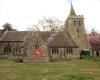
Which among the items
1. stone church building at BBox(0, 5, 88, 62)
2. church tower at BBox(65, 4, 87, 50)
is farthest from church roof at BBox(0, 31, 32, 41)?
church tower at BBox(65, 4, 87, 50)

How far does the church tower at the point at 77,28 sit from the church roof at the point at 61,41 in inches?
790

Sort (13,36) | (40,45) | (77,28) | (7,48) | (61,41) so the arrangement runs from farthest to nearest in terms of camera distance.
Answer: (77,28), (13,36), (7,48), (61,41), (40,45)

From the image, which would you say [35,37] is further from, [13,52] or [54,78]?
[54,78]

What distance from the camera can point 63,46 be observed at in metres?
56.9

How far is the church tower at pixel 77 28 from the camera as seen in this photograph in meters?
79.3

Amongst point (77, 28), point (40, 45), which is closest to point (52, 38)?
point (40, 45)

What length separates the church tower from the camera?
79.3 meters

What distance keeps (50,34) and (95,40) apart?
23.5m

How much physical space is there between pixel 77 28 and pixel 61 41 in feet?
89.7

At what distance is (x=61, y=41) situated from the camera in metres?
57.8

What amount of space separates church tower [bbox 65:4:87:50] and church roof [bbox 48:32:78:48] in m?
20.1

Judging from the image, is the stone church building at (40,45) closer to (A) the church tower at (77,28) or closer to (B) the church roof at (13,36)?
(B) the church roof at (13,36)

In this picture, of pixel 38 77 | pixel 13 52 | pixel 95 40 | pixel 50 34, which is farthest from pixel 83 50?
pixel 38 77

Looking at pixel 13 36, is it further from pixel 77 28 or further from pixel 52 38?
pixel 77 28
